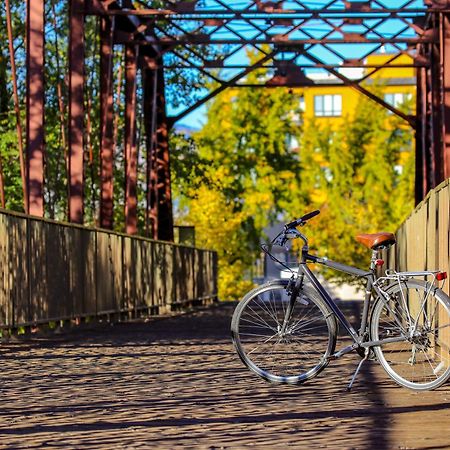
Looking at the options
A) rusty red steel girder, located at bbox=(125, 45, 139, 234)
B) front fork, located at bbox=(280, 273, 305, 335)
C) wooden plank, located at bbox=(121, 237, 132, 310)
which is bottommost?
wooden plank, located at bbox=(121, 237, 132, 310)

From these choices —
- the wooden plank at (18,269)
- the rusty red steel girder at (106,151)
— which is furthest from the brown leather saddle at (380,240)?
the rusty red steel girder at (106,151)

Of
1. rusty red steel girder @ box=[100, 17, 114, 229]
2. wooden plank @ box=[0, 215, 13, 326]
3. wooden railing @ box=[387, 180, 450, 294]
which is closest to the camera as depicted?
wooden railing @ box=[387, 180, 450, 294]

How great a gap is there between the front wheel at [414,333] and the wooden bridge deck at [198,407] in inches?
4.5

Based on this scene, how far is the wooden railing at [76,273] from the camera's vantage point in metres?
13.2

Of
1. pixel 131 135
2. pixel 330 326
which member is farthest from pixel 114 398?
pixel 131 135

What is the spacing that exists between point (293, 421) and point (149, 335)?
8948 millimetres

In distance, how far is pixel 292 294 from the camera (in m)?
8.27

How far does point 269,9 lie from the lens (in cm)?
2344

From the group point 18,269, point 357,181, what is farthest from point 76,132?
point 357,181

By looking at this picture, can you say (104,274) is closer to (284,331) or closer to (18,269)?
(18,269)

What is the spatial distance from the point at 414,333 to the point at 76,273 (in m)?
9.32

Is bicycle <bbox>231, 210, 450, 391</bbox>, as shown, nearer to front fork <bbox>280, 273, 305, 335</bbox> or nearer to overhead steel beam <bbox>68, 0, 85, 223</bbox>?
front fork <bbox>280, 273, 305, 335</bbox>

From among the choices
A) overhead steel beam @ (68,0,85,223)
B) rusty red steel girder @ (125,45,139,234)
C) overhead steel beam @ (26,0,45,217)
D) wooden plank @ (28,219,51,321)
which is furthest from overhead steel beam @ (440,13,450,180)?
wooden plank @ (28,219,51,321)

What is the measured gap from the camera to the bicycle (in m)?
7.50
